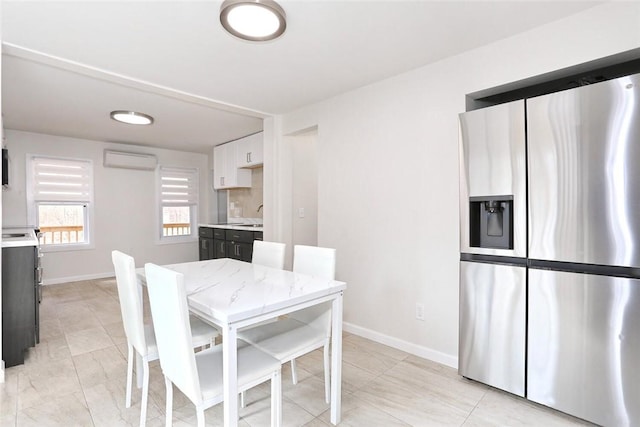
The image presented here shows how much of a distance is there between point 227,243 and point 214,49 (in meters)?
3.32

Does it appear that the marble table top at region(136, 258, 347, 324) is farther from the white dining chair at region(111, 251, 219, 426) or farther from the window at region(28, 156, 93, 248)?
the window at region(28, 156, 93, 248)

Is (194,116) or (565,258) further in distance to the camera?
(194,116)

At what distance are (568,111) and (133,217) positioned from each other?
6.06m

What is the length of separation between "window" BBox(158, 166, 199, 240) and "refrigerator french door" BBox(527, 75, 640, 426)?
580 cm

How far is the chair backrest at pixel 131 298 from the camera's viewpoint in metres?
1.64

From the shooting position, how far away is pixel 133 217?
564 centimetres

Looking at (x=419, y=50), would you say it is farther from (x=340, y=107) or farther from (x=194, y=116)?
(x=194, y=116)

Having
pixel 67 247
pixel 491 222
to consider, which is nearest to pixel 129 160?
pixel 67 247

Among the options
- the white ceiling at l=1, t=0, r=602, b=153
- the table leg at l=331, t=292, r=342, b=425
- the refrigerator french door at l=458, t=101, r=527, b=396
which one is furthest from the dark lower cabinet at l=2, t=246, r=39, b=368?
the refrigerator french door at l=458, t=101, r=527, b=396

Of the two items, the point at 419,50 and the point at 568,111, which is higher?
the point at 419,50

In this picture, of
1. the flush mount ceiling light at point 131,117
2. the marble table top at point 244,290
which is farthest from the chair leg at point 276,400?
the flush mount ceiling light at point 131,117

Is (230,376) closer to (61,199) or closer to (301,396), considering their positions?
(301,396)

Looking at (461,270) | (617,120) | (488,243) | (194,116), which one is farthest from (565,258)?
(194,116)

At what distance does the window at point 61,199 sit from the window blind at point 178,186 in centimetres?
112
